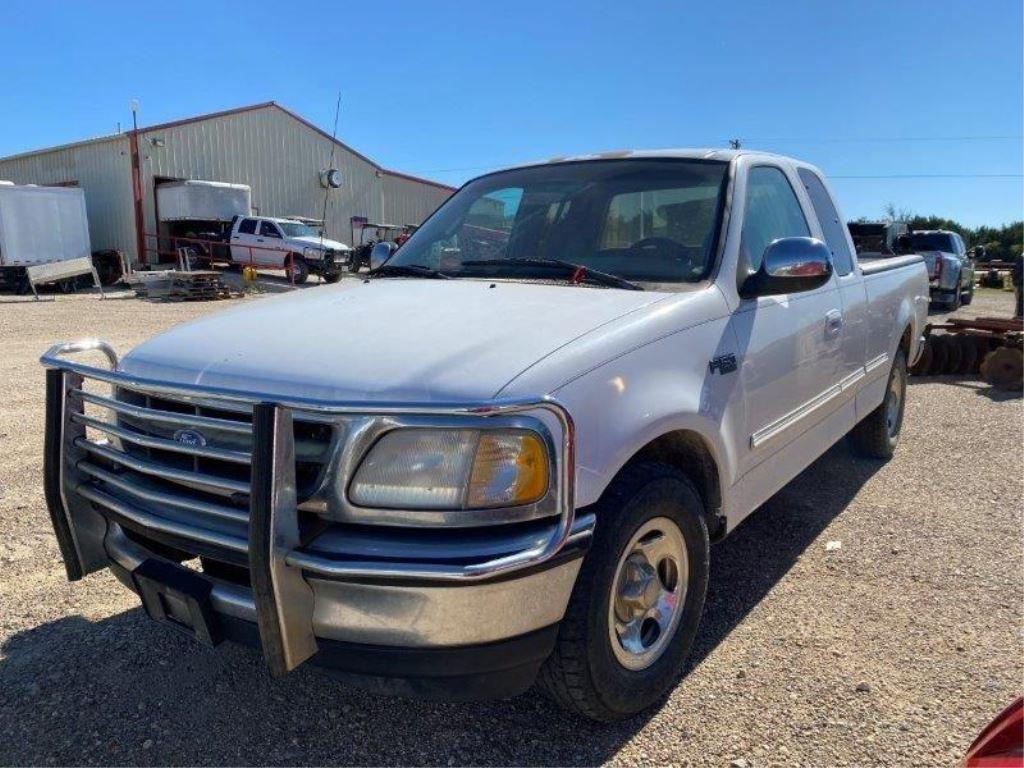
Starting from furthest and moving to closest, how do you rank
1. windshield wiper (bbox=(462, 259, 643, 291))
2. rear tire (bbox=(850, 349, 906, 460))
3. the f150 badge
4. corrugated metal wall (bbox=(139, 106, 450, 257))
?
corrugated metal wall (bbox=(139, 106, 450, 257)), rear tire (bbox=(850, 349, 906, 460)), windshield wiper (bbox=(462, 259, 643, 291)), the f150 badge

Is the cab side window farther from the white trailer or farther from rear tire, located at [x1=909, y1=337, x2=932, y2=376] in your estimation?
the white trailer

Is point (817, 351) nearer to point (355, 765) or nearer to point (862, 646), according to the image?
point (862, 646)

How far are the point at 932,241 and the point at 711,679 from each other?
18552mm

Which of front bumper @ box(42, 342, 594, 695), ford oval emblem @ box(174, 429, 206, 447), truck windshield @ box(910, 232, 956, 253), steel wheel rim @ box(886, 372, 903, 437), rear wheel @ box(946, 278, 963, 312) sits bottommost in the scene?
rear wheel @ box(946, 278, 963, 312)

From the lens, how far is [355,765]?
2330mm

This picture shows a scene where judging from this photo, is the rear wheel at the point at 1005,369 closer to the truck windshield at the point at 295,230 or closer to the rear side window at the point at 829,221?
the rear side window at the point at 829,221

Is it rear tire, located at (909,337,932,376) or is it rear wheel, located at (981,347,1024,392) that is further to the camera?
rear tire, located at (909,337,932,376)

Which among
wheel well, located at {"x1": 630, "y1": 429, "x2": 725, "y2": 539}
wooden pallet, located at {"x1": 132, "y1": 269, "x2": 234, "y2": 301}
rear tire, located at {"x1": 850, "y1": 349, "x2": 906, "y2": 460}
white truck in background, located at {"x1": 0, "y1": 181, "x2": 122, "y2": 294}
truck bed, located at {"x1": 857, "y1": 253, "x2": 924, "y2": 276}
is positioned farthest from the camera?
white truck in background, located at {"x1": 0, "y1": 181, "x2": 122, "y2": 294}

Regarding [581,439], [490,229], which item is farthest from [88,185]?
[581,439]

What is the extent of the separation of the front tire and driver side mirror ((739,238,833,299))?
900 mm

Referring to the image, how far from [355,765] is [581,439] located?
1238 mm

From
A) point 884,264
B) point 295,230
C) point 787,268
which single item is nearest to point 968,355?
point 884,264

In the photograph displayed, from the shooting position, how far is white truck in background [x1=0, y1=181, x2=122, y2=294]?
70.1 ft

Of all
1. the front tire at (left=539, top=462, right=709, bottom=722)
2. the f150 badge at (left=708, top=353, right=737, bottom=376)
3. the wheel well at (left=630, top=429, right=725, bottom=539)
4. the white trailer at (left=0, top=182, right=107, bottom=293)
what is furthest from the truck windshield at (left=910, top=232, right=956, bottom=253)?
the white trailer at (left=0, top=182, right=107, bottom=293)
